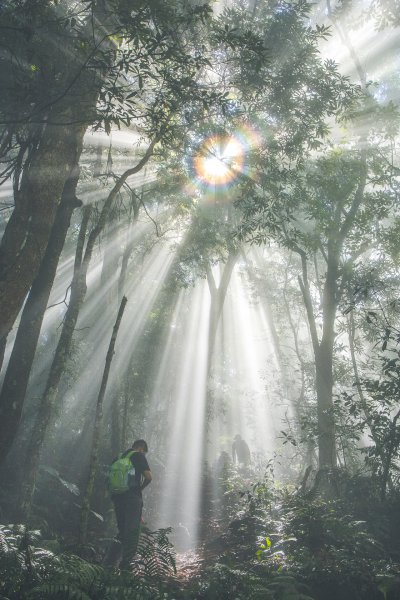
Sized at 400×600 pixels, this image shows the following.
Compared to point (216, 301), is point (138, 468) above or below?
below

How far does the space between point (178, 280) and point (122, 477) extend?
11.5 metres

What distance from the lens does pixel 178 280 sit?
17.1 meters

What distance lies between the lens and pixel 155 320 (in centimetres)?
1697

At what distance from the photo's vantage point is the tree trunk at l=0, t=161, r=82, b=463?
549 cm

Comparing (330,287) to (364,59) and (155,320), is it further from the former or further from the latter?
(364,59)

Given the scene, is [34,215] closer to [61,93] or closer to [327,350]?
[61,93]

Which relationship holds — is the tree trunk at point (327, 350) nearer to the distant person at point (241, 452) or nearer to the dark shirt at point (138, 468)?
the dark shirt at point (138, 468)

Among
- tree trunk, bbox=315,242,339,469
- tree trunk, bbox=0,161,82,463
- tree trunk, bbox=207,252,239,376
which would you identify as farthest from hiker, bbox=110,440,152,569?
tree trunk, bbox=207,252,239,376

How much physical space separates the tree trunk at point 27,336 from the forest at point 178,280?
29 mm

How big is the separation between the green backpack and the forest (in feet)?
0.11

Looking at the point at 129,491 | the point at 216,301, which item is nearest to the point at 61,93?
the point at 129,491

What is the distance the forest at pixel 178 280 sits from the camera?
518 cm

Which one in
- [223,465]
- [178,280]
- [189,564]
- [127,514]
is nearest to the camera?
→ [127,514]

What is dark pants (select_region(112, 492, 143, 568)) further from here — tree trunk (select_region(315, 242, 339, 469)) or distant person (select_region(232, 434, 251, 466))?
distant person (select_region(232, 434, 251, 466))
